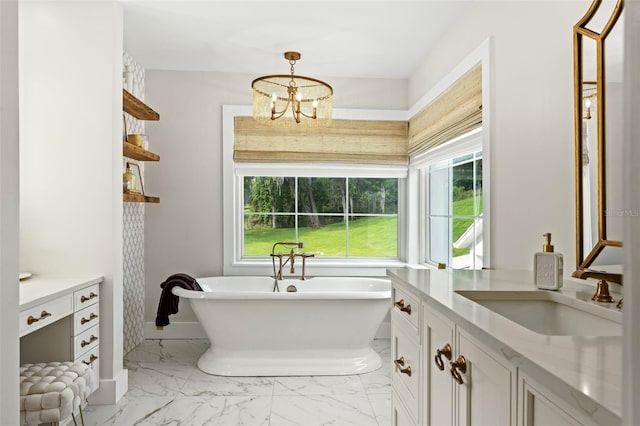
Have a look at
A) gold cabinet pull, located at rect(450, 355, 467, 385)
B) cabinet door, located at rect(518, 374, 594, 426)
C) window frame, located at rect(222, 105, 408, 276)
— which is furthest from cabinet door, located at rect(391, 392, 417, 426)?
window frame, located at rect(222, 105, 408, 276)

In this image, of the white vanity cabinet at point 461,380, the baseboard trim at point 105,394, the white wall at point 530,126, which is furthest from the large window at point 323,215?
the white vanity cabinet at point 461,380

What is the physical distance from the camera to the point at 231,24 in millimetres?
2988

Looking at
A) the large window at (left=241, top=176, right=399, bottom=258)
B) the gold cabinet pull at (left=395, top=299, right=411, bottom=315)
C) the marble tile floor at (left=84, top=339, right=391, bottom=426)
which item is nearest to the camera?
the gold cabinet pull at (left=395, top=299, right=411, bottom=315)

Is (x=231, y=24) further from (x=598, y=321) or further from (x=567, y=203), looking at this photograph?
(x=598, y=321)

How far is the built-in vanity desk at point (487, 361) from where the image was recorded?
66 centimetres

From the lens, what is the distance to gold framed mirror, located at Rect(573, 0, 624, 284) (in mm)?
1349

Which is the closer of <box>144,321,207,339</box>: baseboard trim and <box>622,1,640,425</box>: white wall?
<box>622,1,640,425</box>: white wall

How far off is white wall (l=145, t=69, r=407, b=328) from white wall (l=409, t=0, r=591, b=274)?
241 centimetres

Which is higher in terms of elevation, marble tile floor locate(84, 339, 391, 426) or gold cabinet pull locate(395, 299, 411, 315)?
gold cabinet pull locate(395, 299, 411, 315)

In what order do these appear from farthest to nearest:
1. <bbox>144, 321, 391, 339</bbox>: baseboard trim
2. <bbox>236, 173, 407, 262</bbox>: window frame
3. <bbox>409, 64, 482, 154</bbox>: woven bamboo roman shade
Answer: <bbox>236, 173, 407, 262</bbox>: window frame → <bbox>144, 321, 391, 339</bbox>: baseboard trim → <bbox>409, 64, 482, 154</bbox>: woven bamboo roman shade

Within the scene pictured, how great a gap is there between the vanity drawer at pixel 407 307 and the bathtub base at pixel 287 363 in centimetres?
141

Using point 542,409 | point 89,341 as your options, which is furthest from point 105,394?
point 542,409

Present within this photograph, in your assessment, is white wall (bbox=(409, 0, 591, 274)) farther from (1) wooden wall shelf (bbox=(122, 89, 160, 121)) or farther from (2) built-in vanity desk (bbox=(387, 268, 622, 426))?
(1) wooden wall shelf (bbox=(122, 89, 160, 121))

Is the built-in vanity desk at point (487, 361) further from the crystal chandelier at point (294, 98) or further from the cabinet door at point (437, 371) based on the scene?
the crystal chandelier at point (294, 98)
